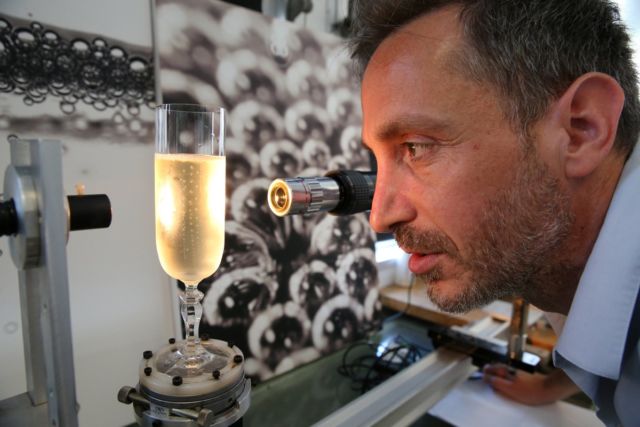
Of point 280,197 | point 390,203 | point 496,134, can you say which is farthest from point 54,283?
point 496,134

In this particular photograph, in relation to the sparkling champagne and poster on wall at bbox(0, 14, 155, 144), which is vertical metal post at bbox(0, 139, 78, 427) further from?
poster on wall at bbox(0, 14, 155, 144)

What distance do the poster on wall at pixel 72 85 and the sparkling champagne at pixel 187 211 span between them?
289 millimetres

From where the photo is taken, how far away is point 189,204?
629mm

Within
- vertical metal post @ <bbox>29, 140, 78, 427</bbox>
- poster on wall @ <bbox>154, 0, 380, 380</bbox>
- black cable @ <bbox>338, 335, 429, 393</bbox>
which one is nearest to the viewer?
vertical metal post @ <bbox>29, 140, 78, 427</bbox>

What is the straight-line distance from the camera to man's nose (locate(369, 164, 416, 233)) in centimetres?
69

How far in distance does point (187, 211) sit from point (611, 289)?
2.13ft

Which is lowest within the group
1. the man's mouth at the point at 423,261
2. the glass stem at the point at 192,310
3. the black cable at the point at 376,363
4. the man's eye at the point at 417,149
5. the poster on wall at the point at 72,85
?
the black cable at the point at 376,363

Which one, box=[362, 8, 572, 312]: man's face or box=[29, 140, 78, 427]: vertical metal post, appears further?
box=[362, 8, 572, 312]: man's face

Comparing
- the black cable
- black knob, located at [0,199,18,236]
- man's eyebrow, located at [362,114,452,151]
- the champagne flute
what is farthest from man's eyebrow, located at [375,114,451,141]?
the black cable

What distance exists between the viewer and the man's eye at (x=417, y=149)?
0.65 metres

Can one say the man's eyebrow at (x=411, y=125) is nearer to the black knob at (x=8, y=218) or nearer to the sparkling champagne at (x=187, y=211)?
the sparkling champagne at (x=187, y=211)

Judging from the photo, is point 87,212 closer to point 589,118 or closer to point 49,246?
point 49,246

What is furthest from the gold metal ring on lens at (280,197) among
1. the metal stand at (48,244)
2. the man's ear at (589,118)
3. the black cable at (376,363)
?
the black cable at (376,363)

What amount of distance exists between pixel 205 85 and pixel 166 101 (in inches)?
4.3
